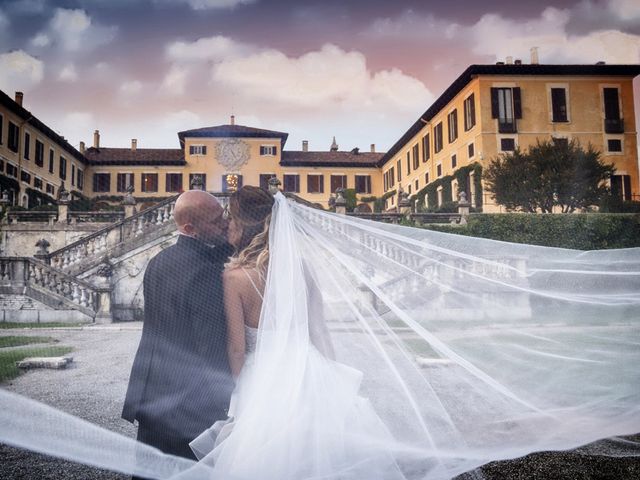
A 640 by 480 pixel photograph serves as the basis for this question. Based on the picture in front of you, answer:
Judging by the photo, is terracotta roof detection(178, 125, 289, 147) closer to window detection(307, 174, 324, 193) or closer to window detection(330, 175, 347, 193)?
window detection(307, 174, 324, 193)

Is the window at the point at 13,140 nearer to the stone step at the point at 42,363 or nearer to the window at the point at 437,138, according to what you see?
the stone step at the point at 42,363

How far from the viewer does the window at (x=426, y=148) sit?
30781 millimetres

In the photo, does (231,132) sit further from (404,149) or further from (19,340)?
(19,340)

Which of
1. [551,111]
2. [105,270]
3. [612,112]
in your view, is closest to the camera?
[105,270]

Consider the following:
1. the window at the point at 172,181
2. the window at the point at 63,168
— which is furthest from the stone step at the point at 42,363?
the window at the point at 63,168

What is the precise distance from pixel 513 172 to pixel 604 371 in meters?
18.6

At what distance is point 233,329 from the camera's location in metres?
2.15

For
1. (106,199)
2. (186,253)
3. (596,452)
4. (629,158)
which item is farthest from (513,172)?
(106,199)

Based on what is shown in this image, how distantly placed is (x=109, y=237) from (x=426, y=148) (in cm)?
2364

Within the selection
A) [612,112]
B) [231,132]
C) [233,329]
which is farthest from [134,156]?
[233,329]

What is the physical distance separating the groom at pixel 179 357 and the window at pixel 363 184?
37.1 m

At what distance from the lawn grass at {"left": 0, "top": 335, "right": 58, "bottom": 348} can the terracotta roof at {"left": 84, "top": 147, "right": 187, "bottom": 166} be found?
26.1 metres

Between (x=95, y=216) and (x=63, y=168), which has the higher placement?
(x=63, y=168)

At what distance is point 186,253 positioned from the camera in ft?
6.96
